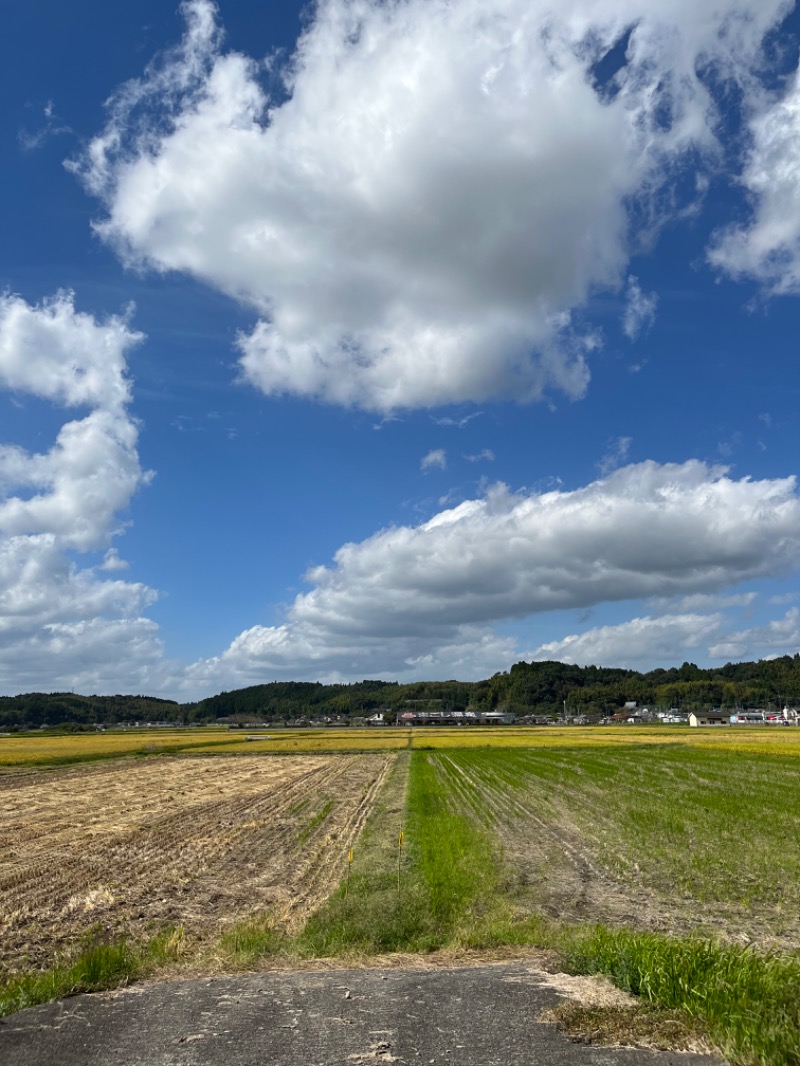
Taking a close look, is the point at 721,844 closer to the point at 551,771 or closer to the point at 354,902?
the point at 354,902

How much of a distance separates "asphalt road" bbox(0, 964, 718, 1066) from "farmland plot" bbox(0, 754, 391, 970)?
5.30 metres

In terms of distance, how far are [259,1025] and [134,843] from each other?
18.3m

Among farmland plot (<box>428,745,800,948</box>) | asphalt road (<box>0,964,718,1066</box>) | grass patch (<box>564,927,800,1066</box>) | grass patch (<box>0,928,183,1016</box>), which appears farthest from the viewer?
farmland plot (<box>428,745,800,948</box>)

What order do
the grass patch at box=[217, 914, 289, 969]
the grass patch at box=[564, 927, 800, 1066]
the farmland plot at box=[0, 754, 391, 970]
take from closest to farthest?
the grass patch at box=[564, 927, 800, 1066], the grass patch at box=[217, 914, 289, 969], the farmland plot at box=[0, 754, 391, 970]

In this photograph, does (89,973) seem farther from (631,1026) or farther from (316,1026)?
(631,1026)

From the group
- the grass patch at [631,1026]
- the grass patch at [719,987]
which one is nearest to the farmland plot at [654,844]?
the grass patch at [719,987]

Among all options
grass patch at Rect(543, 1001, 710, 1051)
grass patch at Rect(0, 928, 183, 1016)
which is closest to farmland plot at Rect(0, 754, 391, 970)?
grass patch at Rect(0, 928, 183, 1016)

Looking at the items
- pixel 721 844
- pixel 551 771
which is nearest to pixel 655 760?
pixel 551 771

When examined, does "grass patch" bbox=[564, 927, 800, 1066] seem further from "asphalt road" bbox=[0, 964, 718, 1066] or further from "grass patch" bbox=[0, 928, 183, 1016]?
"grass patch" bbox=[0, 928, 183, 1016]

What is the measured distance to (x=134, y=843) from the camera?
76.8ft

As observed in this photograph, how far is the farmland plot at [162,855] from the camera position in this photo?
48.0 ft

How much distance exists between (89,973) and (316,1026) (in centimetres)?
408

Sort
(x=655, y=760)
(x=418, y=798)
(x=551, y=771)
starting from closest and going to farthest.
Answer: (x=418, y=798) → (x=551, y=771) → (x=655, y=760)

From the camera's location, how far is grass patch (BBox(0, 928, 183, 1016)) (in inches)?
336
